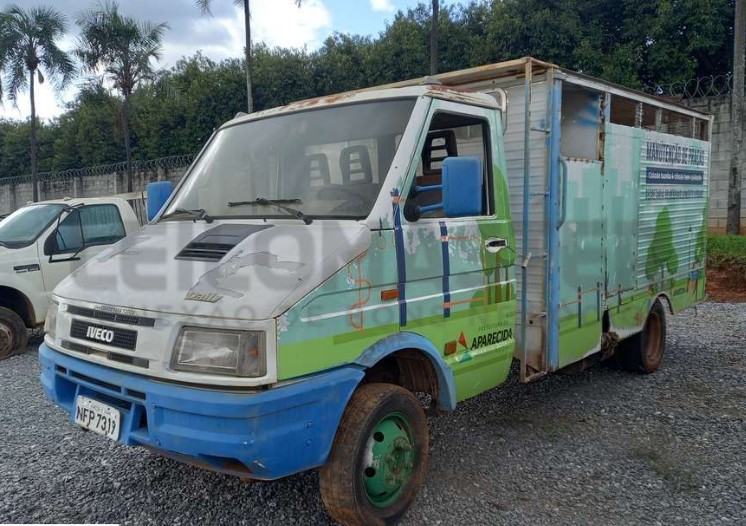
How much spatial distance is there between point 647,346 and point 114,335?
17.5ft

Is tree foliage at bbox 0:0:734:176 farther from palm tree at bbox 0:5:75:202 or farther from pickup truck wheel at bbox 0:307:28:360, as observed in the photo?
pickup truck wheel at bbox 0:307:28:360

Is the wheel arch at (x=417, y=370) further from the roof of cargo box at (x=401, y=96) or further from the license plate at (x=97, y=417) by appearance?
the roof of cargo box at (x=401, y=96)

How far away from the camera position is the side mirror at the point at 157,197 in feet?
15.0

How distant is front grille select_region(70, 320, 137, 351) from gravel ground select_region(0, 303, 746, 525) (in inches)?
43.8

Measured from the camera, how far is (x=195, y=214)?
3.95 metres

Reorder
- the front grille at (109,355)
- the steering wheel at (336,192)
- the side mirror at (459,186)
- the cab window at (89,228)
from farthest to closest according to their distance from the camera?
the cab window at (89,228)
the steering wheel at (336,192)
the side mirror at (459,186)
the front grille at (109,355)

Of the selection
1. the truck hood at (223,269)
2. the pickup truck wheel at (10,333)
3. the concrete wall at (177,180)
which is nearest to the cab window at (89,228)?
the pickup truck wheel at (10,333)

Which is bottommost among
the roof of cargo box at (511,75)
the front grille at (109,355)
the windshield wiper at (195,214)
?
the front grille at (109,355)

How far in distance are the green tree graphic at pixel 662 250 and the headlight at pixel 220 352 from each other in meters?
4.63

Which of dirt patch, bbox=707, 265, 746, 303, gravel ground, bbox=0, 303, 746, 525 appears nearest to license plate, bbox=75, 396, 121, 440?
gravel ground, bbox=0, 303, 746, 525

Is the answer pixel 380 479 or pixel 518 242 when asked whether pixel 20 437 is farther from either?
pixel 518 242

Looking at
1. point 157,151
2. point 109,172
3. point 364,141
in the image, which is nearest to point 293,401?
point 364,141

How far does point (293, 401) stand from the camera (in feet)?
9.32

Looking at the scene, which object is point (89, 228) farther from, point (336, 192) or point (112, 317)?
point (336, 192)
